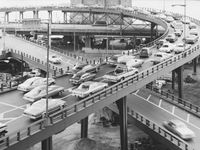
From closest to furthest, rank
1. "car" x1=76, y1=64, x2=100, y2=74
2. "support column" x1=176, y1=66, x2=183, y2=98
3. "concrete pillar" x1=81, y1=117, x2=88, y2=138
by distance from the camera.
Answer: "car" x1=76, y1=64, x2=100, y2=74
"concrete pillar" x1=81, y1=117, x2=88, y2=138
"support column" x1=176, y1=66, x2=183, y2=98

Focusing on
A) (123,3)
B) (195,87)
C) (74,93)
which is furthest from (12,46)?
(123,3)

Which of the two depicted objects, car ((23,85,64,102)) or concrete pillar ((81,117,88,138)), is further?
concrete pillar ((81,117,88,138))

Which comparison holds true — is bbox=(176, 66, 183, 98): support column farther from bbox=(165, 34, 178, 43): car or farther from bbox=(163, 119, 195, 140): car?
bbox=(163, 119, 195, 140): car

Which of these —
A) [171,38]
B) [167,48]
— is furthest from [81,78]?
[171,38]

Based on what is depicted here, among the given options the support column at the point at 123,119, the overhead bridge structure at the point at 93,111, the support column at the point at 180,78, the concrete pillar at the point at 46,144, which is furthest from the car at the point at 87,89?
the support column at the point at 180,78

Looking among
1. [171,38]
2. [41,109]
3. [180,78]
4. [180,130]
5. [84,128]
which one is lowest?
[84,128]

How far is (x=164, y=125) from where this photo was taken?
3519cm

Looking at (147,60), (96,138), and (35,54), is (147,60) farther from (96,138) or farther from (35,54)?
(35,54)

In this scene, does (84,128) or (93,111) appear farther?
(84,128)

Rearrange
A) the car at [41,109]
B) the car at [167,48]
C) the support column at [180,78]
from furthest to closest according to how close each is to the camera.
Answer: the car at [167,48]
the support column at [180,78]
the car at [41,109]

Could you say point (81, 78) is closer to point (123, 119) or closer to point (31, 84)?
point (31, 84)

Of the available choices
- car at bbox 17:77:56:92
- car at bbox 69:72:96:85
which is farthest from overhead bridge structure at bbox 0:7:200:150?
car at bbox 17:77:56:92

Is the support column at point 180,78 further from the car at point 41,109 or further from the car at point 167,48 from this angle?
the car at point 41,109

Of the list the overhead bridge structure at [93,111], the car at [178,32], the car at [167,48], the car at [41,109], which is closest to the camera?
the overhead bridge structure at [93,111]
